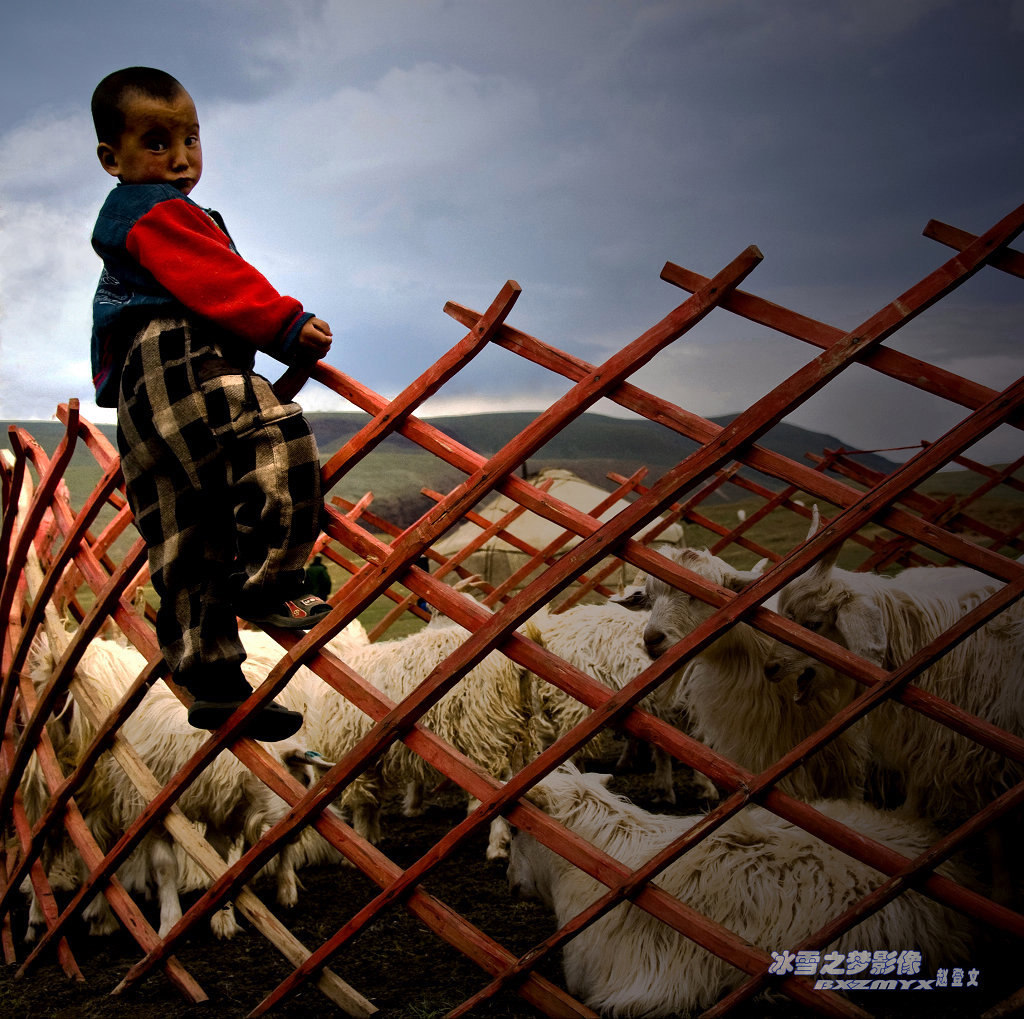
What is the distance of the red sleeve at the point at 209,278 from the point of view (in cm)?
158

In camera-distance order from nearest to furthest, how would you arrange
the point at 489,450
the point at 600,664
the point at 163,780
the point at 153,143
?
the point at 153,143 → the point at 163,780 → the point at 600,664 → the point at 489,450

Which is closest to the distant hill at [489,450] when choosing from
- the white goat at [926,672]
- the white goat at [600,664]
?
the white goat at [600,664]

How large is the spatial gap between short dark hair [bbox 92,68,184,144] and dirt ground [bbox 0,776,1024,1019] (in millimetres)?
2172

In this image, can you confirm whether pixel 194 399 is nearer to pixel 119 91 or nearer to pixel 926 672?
pixel 119 91

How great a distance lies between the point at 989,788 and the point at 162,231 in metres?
2.58

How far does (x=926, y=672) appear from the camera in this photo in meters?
2.37

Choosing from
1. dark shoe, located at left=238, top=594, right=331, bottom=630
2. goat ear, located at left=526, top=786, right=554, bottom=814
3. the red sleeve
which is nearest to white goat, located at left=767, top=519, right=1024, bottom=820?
goat ear, located at left=526, top=786, right=554, bottom=814

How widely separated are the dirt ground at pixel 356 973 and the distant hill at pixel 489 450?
10.5 meters

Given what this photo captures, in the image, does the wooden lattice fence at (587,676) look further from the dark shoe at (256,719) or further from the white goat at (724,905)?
the white goat at (724,905)

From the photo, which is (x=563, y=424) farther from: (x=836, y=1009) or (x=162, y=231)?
(x=836, y=1009)

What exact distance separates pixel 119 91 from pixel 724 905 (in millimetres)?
2351

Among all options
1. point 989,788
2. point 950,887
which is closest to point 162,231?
point 950,887

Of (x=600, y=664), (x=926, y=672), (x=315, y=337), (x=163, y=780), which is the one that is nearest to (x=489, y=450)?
(x=600, y=664)

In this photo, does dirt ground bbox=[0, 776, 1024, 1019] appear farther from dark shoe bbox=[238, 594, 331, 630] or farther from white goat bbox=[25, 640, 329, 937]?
dark shoe bbox=[238, 594, 331, 630]
